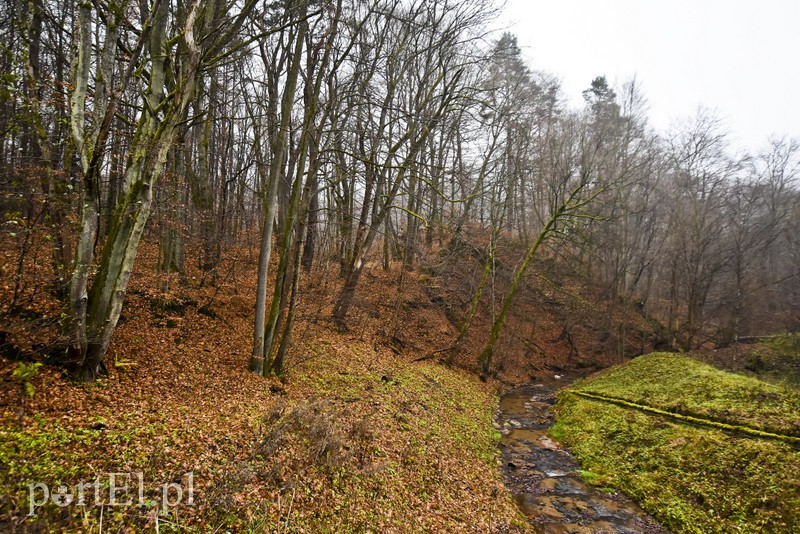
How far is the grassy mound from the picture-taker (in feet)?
21.7

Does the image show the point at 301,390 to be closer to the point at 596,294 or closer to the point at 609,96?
the point at 596,294

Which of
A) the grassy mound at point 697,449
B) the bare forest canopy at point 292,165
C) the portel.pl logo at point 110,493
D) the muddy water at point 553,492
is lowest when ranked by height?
the muddy water at point 553,492

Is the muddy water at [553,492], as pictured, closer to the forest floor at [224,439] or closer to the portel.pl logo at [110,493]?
the forest floor at [224,439]

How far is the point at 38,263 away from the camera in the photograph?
7.56 metres

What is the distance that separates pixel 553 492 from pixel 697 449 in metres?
3.34

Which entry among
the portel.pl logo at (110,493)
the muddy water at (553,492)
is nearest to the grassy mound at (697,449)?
the muddy water at (553,492)

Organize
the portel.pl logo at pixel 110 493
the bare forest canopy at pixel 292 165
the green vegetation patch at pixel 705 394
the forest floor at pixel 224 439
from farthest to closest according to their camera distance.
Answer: the green vegetation patch at pixel 705 394
the bare forest canopy at pixel 292 165
the forest floor at pixel 224 439
the portel.pl logo at pixel 110 493

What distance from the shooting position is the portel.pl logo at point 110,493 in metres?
3.42

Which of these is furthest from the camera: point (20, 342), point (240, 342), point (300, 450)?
point (240, 342)

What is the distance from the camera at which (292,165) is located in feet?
44.9

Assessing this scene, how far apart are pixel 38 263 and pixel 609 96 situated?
3582cm

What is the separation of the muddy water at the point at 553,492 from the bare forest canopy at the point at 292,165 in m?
5.80

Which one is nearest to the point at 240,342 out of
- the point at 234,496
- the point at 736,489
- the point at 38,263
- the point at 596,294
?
the point at 38,263

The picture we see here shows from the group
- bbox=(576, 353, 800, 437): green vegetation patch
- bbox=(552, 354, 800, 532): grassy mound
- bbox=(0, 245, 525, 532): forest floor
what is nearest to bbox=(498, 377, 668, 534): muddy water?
bbox=(552, 354, 800, 532): grassy mound
